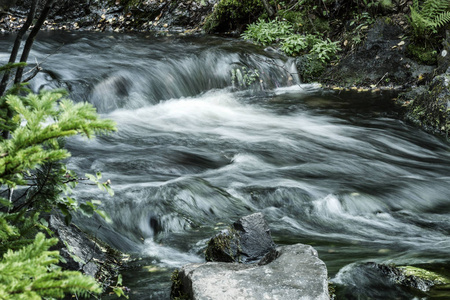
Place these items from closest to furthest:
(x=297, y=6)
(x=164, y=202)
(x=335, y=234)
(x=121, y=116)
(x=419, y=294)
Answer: (x=419, y=294) → (x=335, y=234) → (x=164, y=202) → (x=121, y=116) → (x=297, y=6)

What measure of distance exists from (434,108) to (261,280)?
20.6ft

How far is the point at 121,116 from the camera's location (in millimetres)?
8133

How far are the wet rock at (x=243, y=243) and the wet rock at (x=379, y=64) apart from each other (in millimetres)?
7135

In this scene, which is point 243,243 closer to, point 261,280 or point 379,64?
point 261,280

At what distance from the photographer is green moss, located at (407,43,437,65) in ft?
31.6

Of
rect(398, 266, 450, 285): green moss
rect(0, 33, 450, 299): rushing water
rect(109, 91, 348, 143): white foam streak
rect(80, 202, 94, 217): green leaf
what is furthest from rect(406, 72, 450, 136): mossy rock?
rect(80, 202, 94, 217): green leaf

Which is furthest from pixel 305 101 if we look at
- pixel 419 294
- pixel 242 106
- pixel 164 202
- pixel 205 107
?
pixel 419 294

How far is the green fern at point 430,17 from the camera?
9.46 meters

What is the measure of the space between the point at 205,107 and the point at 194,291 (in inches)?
257

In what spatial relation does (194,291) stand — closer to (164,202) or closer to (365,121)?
(164,202)

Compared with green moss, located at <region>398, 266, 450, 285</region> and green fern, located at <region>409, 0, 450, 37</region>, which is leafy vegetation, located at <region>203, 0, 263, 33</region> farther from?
green moss, located at <region>398, 266, 450, 285</region>

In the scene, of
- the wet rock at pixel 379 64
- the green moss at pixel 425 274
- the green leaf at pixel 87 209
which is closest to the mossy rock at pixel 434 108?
the wet rock at pixel 379 64

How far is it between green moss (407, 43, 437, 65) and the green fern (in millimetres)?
245

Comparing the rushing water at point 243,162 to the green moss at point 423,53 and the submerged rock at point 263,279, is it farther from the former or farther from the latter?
the green moss at point 423,53
